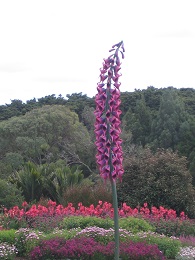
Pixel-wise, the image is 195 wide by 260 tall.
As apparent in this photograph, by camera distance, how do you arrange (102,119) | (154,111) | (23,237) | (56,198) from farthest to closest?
(154,111) < (56,198) < (23,237) < (102,119)

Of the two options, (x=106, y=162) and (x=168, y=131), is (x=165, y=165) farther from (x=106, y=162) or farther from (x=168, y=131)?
(x=168, y=131)

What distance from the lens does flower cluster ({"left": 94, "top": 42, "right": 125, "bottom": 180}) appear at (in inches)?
229

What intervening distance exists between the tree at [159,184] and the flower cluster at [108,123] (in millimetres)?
10760

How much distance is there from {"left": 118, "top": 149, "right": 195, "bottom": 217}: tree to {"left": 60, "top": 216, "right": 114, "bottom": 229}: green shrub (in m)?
5.13

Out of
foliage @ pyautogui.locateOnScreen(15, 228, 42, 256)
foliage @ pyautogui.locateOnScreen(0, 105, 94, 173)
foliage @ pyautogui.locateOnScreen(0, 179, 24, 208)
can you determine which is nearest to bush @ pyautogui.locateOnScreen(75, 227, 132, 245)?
foliage @ pyautogui.locateOnScreen(15, 228, 42, 256)

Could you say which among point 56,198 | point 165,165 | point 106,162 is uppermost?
point 106,162

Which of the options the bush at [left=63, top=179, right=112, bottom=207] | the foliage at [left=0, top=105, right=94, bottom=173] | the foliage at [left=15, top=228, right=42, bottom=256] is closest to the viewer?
the foliage at [left=15, top=228, right=42, bottom=256]

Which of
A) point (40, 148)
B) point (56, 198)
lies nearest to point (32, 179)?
point (56, 198)

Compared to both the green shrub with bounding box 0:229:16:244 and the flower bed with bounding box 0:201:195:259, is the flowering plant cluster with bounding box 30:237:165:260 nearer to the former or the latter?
the flower bed with bounding box 0:201:195:259

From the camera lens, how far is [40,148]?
125ft

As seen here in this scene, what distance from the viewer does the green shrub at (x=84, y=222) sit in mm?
11086

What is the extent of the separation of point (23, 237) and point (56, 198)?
991 cm

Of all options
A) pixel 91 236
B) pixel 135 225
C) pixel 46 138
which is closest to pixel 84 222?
pixel 135 225

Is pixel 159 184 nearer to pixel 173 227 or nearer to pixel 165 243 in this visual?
pixel 173 227
